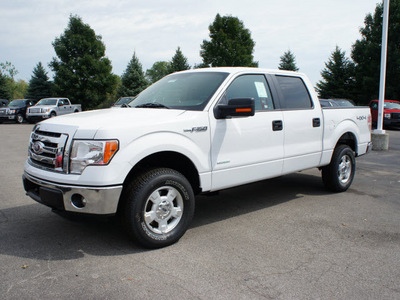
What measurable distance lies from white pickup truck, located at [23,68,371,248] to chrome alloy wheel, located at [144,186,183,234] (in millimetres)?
10

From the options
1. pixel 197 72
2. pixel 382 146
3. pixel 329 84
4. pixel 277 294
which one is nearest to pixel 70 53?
pixel 329 84

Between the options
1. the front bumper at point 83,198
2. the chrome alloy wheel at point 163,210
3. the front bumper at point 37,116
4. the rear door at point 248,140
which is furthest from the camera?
the front bumper at point 37,116

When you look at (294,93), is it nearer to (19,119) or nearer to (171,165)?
(171,165)

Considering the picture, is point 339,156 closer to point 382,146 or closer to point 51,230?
point 51,230

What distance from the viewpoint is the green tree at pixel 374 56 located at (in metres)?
36.2

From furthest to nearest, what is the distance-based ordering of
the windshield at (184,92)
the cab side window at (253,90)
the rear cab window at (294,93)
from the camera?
the rear cab window at (294,93), the cab side window at (253,90), the windshield at (184,92)

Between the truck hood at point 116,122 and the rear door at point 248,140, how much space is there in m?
0.60

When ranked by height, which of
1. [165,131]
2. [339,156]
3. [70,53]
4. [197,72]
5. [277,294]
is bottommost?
[277,294]

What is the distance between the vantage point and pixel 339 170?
618 cm

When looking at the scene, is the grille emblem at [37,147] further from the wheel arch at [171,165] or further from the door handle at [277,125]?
the door handle at [277,125]

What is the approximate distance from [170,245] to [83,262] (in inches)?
35.1

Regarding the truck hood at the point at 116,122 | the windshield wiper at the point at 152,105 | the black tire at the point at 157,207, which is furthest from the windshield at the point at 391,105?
the black tire at the point at 157,207

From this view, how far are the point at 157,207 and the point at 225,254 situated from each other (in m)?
0.82

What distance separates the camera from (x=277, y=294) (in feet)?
9.62
